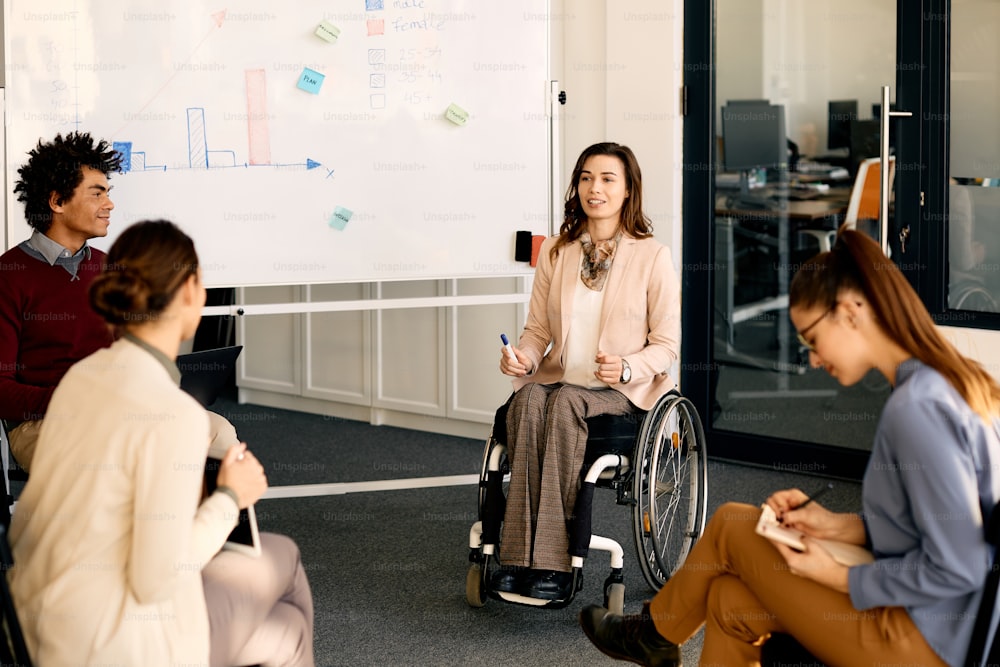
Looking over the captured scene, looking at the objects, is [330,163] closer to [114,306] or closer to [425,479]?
[425,479]

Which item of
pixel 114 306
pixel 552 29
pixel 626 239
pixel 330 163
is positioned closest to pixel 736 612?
pixel 114 306

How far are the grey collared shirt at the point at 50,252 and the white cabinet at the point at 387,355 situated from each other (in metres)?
1.82

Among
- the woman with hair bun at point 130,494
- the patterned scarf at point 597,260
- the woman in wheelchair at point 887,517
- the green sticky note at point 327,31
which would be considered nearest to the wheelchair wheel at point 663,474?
the patterned scarf at point 597,260

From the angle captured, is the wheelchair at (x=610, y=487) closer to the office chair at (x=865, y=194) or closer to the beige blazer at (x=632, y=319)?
the beige blazer at (x=632, y=319)

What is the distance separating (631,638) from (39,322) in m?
1.61

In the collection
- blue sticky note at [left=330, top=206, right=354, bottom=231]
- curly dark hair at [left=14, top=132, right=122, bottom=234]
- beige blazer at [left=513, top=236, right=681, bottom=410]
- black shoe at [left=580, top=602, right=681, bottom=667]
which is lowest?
black shoe at [left=580, top=602, right=681, bottom=667]

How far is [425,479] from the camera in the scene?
4105 mm

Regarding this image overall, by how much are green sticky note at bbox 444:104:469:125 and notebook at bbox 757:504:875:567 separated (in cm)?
225

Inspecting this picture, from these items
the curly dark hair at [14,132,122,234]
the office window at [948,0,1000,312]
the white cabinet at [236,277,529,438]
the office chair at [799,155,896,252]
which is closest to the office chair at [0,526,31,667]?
the curly dark hair at [14,132,122,234]

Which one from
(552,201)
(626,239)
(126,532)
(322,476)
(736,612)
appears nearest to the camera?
(126,532)

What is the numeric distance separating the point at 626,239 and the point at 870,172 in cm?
125

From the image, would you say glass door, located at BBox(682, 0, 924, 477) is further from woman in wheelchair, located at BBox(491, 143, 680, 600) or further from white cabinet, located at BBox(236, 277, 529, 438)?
woman in wheelchair, located at BBox(491, 143, 680, 600)

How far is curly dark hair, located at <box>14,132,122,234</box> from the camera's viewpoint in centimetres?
288

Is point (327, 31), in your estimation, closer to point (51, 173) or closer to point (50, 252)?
point (51, 173)
